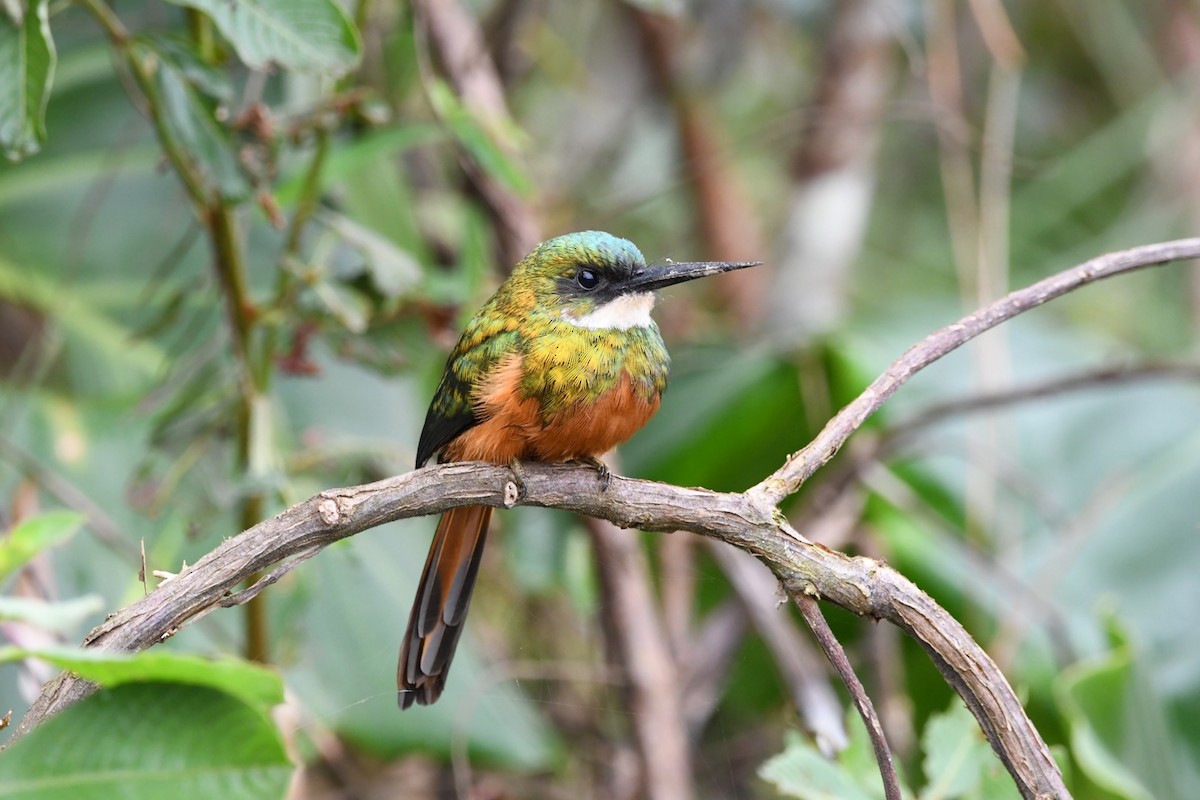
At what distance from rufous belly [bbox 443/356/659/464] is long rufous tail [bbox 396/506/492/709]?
109mm

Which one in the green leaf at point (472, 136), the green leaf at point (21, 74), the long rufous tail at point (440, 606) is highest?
the green leaf at point (472, 136)

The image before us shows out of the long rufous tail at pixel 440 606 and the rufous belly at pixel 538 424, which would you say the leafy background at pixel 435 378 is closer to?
the long rufous tail at pixel 440 606

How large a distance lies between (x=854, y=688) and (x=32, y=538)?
2.68 ft

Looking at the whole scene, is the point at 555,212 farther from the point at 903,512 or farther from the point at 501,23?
the point at 903,512

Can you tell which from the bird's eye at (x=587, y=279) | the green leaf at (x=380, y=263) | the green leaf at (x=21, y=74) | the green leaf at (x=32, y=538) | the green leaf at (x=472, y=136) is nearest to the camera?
the green leaf at (x=32, y=538)

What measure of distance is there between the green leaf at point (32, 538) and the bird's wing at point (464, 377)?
607 mm

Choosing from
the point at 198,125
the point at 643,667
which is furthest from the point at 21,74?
the point at 643,667

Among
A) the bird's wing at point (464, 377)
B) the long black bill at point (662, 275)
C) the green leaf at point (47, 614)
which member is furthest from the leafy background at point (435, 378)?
the long black bill at point (662, 275)

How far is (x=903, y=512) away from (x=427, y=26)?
1560mm

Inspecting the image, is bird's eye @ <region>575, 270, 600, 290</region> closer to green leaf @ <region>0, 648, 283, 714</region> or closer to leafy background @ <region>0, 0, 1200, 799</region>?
leafy background @ <region>0, 0, 1200, 799</region>

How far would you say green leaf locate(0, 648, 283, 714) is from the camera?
0.92 metres

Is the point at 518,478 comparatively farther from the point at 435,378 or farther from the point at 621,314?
the point at 435,378

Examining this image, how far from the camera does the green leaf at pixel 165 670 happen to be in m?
0.92

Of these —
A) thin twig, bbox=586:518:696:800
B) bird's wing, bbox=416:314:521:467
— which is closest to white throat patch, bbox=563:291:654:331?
bird's wing, bbox=416:314:521:467
